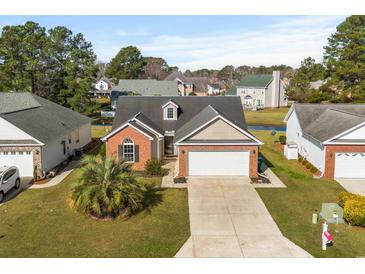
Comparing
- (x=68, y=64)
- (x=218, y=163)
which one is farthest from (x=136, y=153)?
(x=68, y=64)

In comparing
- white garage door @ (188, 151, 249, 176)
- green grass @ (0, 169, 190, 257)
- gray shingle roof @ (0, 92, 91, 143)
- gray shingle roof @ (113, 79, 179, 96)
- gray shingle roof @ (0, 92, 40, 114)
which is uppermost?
gray shingle roof @ (113, 79, 179, 96)

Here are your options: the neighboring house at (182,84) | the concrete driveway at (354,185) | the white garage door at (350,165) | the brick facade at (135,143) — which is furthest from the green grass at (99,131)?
the neighboring house at (182,84)

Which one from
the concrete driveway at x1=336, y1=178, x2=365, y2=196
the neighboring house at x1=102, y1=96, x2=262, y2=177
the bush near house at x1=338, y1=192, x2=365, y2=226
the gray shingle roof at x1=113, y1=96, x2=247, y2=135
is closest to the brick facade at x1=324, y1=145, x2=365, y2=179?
the concrete driveway at x1=336, y1=178, x2=365, y2=196

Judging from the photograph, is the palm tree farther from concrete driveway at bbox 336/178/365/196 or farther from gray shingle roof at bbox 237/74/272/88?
gray shingle roof at bbox 237/74/272/88

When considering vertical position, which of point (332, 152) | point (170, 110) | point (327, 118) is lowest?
point (332, 152)

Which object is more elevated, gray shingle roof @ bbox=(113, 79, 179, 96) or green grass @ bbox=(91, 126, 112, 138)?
gray shingle roof @ bbox=(113, 79, 179, 96)

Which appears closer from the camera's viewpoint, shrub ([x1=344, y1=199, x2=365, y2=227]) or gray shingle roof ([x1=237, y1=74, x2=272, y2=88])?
shrub ([x1=344, y1=199, x2=365, y2=227])

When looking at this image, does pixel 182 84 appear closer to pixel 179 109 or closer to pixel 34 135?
pixel 179 109

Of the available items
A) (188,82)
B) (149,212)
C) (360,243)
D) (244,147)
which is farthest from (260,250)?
(188,82)

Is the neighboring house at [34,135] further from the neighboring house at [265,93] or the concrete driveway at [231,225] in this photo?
the neighboring house at [265,93]
